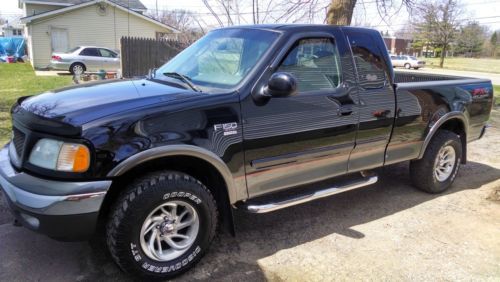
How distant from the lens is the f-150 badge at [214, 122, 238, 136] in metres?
3.30

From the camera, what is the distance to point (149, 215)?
3.10 meters

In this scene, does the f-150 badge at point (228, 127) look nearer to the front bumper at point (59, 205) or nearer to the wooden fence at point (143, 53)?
the front bumper at point (59, 205)

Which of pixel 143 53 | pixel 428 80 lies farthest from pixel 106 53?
pixel 428 80

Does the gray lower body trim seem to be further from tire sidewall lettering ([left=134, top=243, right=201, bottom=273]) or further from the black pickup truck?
tire sidewall lettering ([left=134, top=243, right=201, bottom=273])

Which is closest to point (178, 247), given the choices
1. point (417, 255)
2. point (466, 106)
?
point (417, 255)

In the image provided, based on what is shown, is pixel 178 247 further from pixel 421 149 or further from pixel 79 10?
pixel 79 10

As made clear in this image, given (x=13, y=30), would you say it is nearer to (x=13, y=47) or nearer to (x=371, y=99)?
(x=13, y=47)

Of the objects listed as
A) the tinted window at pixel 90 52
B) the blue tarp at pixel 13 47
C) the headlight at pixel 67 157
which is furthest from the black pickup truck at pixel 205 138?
the blue tarp at pixel 13 47

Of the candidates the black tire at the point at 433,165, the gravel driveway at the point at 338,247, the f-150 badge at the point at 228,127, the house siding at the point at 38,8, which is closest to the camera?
the f-150 badge at the point at 228,127

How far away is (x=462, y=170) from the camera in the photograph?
6461 millimetres

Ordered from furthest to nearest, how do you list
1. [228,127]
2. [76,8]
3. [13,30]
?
[13,30], [76,8], [228,127]

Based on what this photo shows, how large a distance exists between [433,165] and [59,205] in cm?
420

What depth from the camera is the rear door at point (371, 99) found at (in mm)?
4246

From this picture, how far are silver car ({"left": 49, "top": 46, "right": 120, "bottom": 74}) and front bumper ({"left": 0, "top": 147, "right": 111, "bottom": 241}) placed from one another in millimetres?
19668
